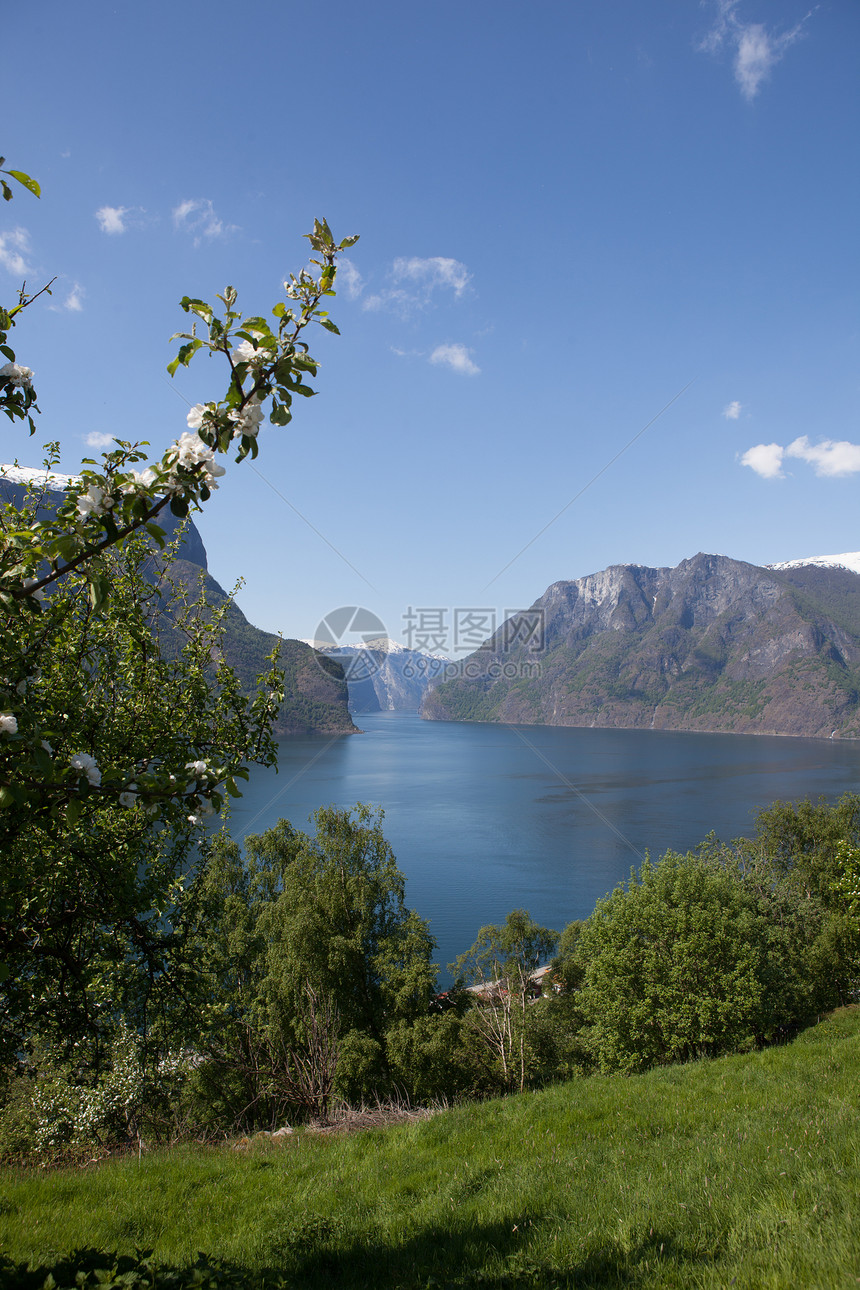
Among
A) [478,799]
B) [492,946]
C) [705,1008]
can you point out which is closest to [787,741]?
[478,799]

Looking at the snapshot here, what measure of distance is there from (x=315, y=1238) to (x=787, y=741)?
686 ft

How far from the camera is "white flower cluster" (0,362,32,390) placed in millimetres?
3219

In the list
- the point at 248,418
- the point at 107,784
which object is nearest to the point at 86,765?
the point at 107,784

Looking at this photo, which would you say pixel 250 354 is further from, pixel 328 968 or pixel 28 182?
pixel 328 968

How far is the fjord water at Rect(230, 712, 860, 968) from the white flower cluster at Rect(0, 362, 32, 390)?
125ft

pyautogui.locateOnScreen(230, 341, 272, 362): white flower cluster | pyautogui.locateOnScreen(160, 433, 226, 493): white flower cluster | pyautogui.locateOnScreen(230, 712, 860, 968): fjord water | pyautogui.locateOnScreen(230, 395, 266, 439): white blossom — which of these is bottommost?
pyautogui.locateOnScreen(230, 712, 860, 968): fjord water

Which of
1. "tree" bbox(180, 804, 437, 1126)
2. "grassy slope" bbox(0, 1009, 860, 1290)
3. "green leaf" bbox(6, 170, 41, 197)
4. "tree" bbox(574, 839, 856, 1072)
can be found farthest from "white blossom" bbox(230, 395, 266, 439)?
"tree" bbox(574, 839, 856, 1072)

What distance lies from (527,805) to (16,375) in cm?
8235

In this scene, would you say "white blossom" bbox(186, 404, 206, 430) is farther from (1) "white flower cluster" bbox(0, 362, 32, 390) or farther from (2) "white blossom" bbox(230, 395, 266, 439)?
(1) "white flower cluster" bbox(0, 362, 32, 390)

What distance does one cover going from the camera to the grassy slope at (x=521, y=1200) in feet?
12.6

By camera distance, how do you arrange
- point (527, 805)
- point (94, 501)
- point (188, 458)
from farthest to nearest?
point (527, 805) → point (94, 501) → point (188, 458)

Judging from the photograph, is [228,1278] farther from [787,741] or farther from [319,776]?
[787,741]

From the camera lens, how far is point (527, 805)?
81.0 m

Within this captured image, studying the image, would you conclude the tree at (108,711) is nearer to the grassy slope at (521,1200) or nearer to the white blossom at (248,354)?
the white blossom at (248,354)
